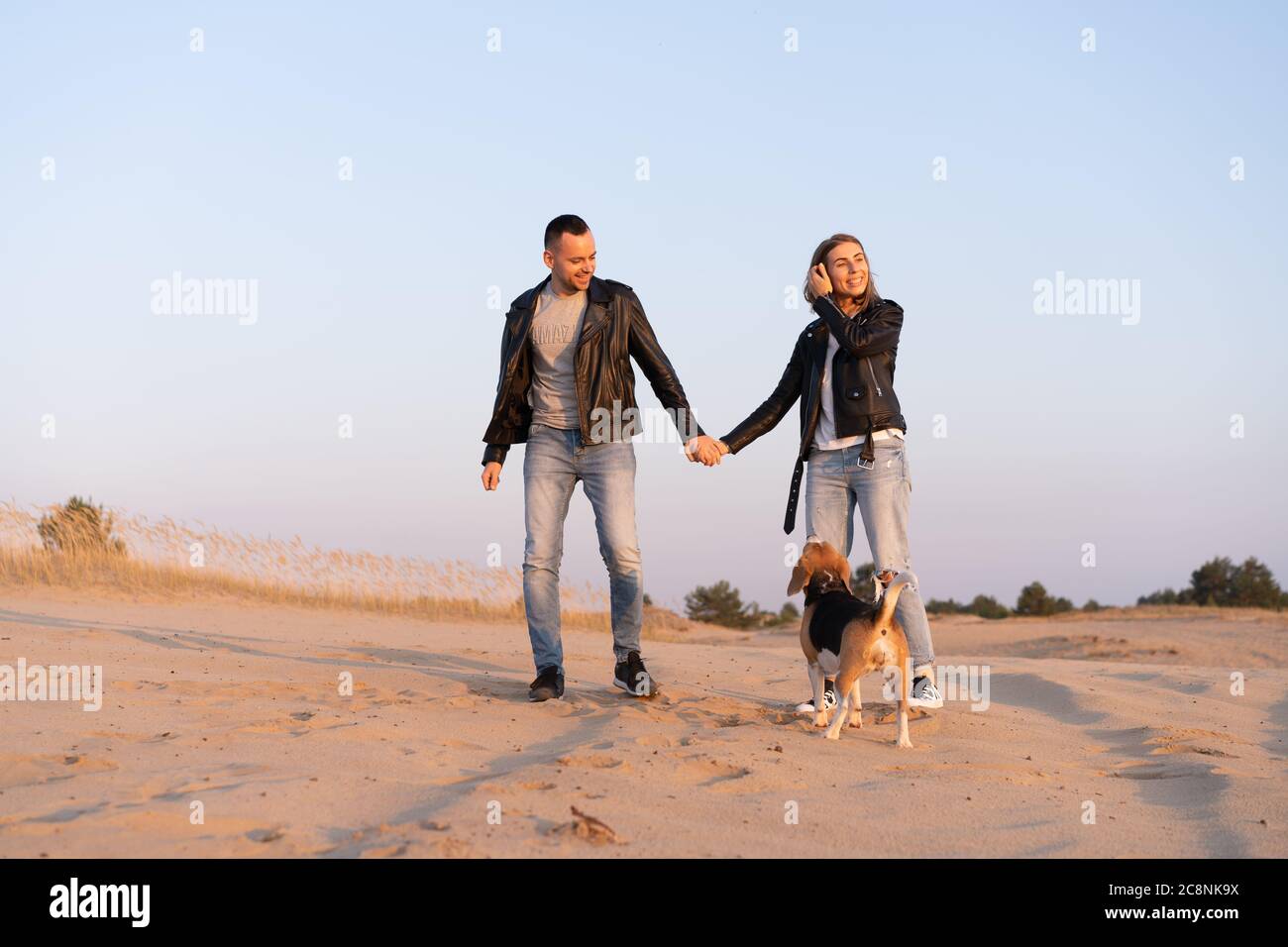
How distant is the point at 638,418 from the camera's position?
23.1 feet

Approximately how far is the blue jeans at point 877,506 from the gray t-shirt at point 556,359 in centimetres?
148

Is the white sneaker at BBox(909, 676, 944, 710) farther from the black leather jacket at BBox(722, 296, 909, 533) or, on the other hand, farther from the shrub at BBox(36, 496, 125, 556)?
the shrub at BBox(36, 496, 125, 556)

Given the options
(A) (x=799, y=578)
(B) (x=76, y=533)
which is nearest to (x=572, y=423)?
(A) (x=799, y=578)

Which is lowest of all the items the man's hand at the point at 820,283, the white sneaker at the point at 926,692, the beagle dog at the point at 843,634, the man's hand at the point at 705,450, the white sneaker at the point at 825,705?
the white sneaker at the point at 825,705

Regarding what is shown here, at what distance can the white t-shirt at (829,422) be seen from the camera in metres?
6.57

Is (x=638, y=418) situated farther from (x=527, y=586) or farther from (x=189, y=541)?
(x=189, y=541)

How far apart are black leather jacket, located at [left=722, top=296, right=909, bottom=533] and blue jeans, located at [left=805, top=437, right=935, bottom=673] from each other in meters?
0.12

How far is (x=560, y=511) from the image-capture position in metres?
7.03

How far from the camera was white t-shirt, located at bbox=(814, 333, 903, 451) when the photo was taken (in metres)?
6.57

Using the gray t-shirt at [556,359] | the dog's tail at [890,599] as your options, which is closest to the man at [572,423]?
the gray t-shirt at [556,359]

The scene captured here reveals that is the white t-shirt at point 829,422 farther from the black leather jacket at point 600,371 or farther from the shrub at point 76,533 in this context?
the shrub at point 76,533

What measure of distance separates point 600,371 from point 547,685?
188cm
